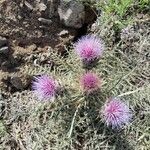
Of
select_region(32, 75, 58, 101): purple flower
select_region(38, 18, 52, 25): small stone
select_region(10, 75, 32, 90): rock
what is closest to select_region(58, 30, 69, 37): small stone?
select_region(38, 18, 52, 25): small stone

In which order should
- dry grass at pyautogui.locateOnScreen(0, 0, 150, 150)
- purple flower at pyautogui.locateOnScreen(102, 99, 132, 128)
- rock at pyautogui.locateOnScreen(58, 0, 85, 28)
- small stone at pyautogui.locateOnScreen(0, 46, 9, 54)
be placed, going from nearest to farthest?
purple flower at pyautogui.locateOnScreen(102, 99, 132, 128) < dry grass at pyautogui.locateOnScreen(0, 0, 150, 150) < small stone at pyautogui.locateOnScreen(0, 46, 9, 54) < rock at pyautogui.locateOnScreen(58, 0, 85, 28)

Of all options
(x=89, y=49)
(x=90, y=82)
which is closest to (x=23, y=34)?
(x=89, y=49)

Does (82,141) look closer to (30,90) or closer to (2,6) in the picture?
(30,90)

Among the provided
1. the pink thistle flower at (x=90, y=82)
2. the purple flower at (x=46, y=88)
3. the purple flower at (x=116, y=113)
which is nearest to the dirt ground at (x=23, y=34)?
the purple flower at (x=46, y=88)

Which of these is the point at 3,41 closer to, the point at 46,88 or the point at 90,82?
the point at 46,88

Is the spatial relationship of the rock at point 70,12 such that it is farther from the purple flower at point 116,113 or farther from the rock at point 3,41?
the purple flower at point 116,113

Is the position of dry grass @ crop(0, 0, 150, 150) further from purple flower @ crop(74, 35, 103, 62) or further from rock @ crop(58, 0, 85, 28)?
rock @ crop(58, 0, 85, 28)
